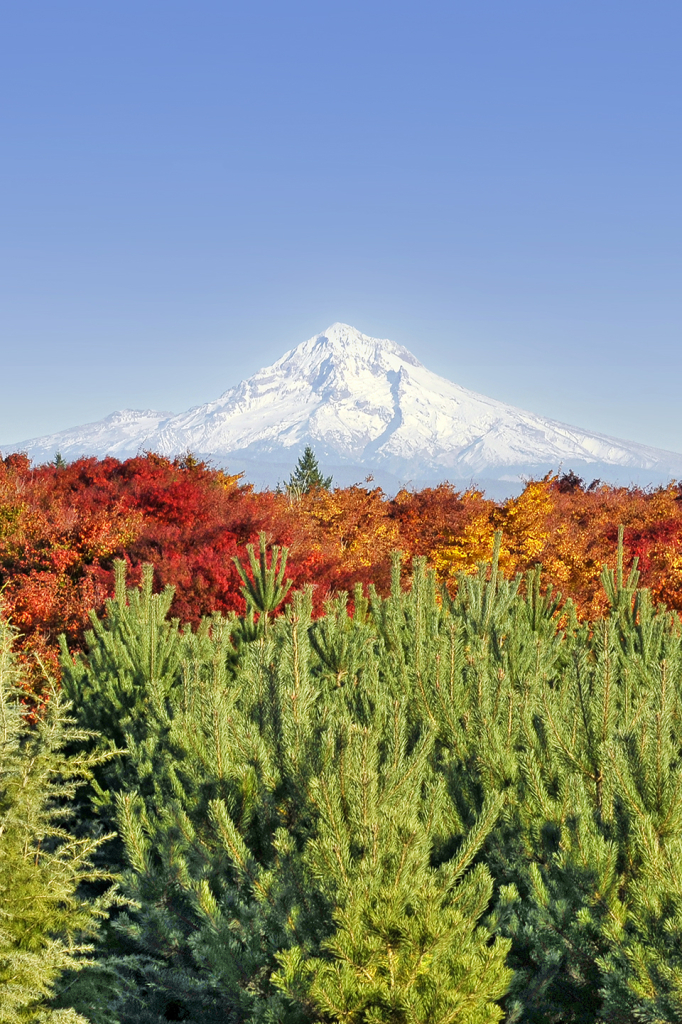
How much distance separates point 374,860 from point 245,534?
9.75m

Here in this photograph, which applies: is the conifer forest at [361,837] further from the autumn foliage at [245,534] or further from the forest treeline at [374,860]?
the autumn foliage at [245,534]

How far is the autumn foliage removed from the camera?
35.0 feet

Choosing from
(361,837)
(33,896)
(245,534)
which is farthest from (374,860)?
(245,534)

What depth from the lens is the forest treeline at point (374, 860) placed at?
265cm

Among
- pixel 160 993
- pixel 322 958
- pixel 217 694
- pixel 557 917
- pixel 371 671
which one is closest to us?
pixel 322 958

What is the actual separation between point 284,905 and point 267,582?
14.6 ft

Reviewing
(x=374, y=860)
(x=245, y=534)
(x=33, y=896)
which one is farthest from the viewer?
(x=245, y=534)

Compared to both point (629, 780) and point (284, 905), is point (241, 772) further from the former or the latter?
point (629, 780)

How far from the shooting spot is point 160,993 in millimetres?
3859

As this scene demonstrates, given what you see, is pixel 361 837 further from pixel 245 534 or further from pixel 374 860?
pixel 245 534

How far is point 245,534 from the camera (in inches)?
480

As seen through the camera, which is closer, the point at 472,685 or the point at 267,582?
the point at 472,685

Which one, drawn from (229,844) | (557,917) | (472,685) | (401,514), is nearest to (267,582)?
(472,685)

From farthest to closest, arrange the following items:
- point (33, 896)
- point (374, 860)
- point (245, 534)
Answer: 1. point (245, 534)
2. point (33, 896)
3. point (374, 860)
